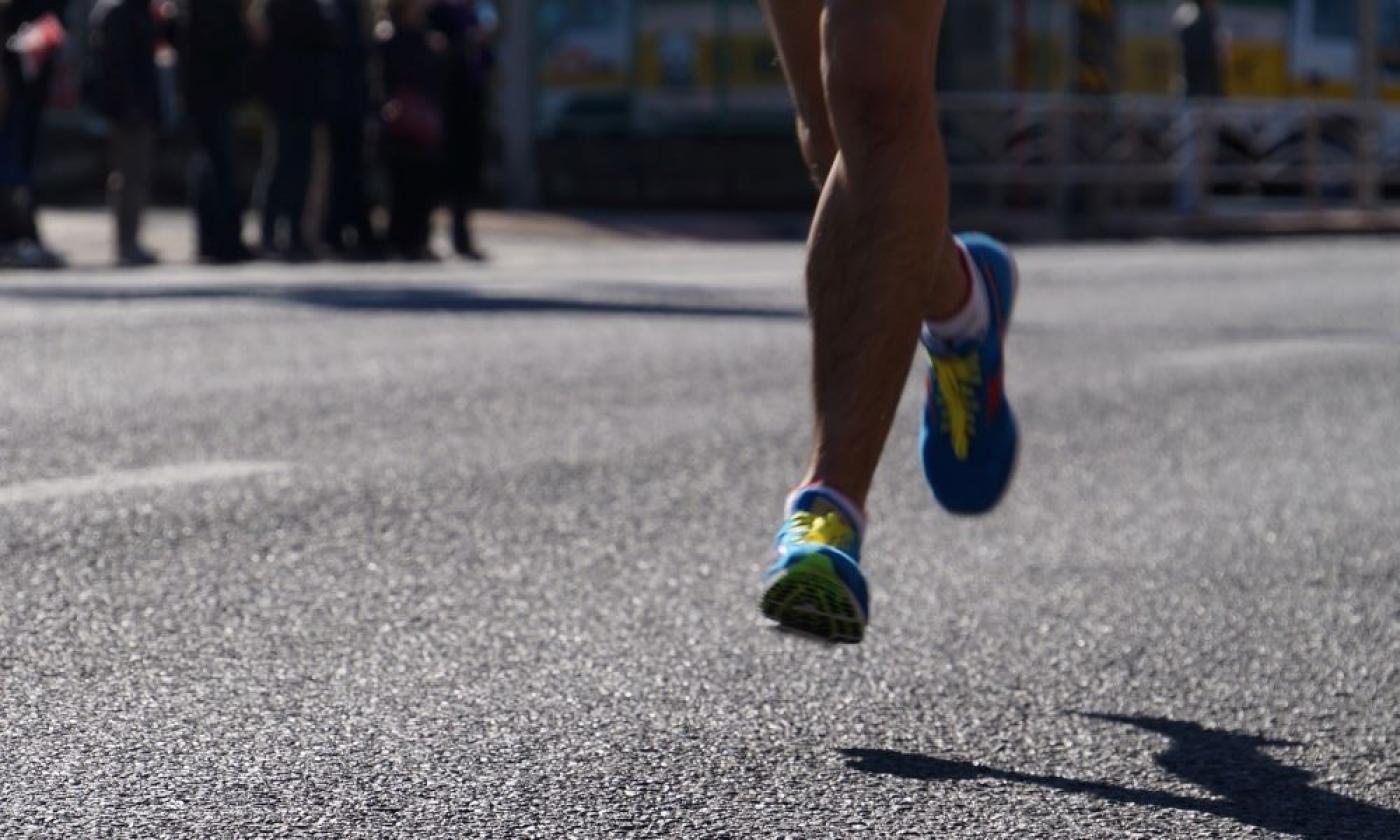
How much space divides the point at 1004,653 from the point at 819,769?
74cm

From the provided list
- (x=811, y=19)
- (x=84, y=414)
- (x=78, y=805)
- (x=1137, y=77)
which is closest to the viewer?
(x=78, y=805)

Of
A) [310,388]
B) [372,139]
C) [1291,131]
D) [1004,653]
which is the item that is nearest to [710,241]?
[372,139]

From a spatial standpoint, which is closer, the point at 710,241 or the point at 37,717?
the point at 37,717

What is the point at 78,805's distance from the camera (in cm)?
238

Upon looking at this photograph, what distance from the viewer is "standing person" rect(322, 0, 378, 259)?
13117 millimetres

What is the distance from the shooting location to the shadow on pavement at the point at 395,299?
9.03m

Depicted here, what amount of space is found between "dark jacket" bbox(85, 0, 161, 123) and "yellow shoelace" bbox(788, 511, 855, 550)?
31.6ft

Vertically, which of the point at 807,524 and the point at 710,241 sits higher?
the point at 807,524

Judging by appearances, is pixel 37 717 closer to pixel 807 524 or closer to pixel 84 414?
pixel 807 524

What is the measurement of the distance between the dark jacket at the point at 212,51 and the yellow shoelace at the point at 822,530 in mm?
9882

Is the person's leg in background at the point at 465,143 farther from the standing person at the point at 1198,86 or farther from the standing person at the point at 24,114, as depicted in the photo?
the standing person at the point at 1198,86

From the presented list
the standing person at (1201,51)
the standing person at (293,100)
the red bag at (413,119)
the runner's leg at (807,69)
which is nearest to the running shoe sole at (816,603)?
the runner's leg at (807,69)

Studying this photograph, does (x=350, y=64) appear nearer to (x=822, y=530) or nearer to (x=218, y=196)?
(x=218, y=196)

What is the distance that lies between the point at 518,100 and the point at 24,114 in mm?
8980
